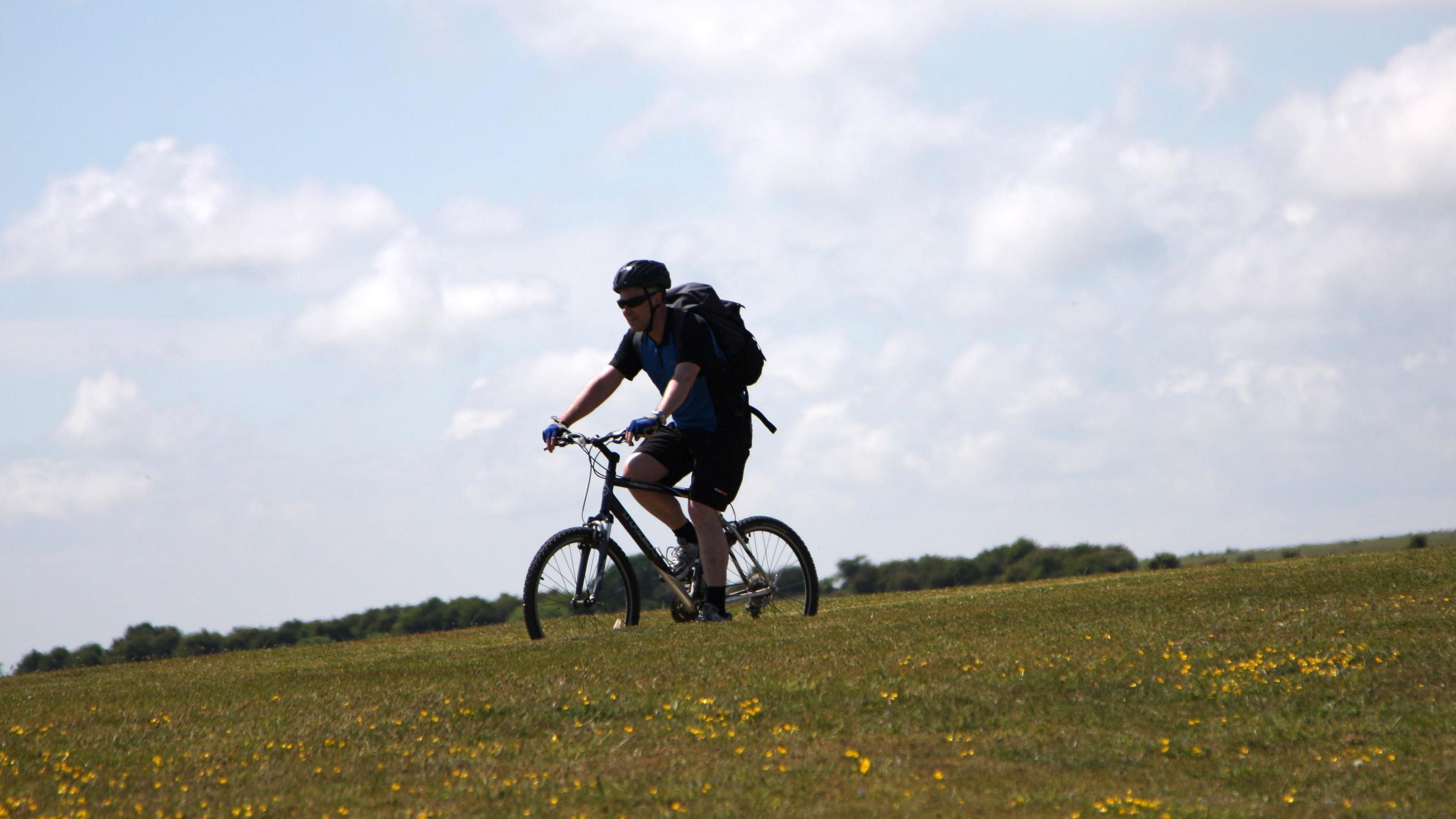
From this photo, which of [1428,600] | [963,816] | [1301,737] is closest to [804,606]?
[1428,600]

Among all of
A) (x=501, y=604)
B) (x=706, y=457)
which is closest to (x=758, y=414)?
(x=706, y=457)

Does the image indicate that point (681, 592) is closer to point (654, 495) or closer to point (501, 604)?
point (654, 495)

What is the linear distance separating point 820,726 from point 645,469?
13.8 ft

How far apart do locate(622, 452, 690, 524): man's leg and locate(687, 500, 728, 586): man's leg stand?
0.02 metres

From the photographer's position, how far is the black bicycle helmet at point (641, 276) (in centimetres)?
1041

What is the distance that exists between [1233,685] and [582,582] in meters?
4.93

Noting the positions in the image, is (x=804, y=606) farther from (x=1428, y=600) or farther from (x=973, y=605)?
(x=1428, y=600)

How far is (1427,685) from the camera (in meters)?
7.74

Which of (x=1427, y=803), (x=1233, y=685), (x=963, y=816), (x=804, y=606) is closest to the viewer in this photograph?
(x=963, y=816)

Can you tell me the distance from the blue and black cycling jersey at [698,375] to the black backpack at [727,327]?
0.16ft

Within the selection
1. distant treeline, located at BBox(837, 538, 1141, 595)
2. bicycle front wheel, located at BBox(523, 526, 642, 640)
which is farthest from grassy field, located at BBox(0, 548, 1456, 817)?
distant treeline, located at BBox(837, 538, 1141, 595)

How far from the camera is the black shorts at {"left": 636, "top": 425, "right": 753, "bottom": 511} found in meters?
10.8

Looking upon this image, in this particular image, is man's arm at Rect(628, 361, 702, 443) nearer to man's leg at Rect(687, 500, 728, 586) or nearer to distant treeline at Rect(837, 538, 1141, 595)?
man's leg at Rect(687, 500, 728, 586)

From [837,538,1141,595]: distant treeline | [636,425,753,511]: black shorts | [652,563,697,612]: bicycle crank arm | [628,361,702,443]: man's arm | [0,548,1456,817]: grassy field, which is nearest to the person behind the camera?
[0,548,1456,817]: grassy field
